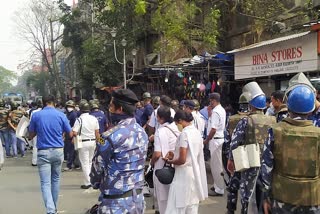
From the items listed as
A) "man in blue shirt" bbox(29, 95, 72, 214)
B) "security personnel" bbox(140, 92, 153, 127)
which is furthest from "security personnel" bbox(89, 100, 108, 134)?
"man in blue shirt" bbox(29, 95, 72, 214)

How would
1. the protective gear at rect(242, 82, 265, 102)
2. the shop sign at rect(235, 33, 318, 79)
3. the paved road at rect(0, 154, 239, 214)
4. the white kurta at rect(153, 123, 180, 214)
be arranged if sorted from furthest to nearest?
the shop sign at rect(235, 33, 318, 79) → the paved road at rect(0, 154, 239, 214) → the white kurta at rect(153, 123, 180, 214) → the protective gear at rect(242, 82, 265, 102)

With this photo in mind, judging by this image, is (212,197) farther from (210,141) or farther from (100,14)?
(100,14)

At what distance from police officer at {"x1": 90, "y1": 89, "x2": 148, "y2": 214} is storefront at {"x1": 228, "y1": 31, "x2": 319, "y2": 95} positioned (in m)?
6.65

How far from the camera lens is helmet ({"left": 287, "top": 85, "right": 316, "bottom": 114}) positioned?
11.8 feet

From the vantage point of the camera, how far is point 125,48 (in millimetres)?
22359

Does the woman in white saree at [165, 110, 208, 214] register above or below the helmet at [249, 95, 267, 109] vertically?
below

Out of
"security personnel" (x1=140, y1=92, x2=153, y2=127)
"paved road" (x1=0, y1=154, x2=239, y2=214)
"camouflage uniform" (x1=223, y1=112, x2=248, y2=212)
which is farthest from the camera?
"security personnel" (x1=140, y1=92, x2=153, y2=127)

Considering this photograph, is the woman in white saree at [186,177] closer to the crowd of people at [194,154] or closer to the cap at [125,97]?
the crowd of people at [194,154]

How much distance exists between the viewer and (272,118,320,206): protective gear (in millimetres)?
3500

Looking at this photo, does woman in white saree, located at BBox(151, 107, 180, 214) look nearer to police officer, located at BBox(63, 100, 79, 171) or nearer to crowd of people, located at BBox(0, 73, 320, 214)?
crowd of people, located at BBox(0, 73, 320, 214)

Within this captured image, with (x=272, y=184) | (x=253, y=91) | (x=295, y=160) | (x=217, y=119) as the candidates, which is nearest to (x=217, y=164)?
(x=217, y=119)

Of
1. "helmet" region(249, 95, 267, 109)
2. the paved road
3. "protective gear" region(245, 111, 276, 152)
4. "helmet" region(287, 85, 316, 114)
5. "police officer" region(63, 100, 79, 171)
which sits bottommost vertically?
the paved road

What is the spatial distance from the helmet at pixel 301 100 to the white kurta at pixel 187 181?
1.74 metres

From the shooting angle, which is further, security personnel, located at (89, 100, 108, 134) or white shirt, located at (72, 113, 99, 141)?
security personnel, located at (89, 100, 108, 134)
